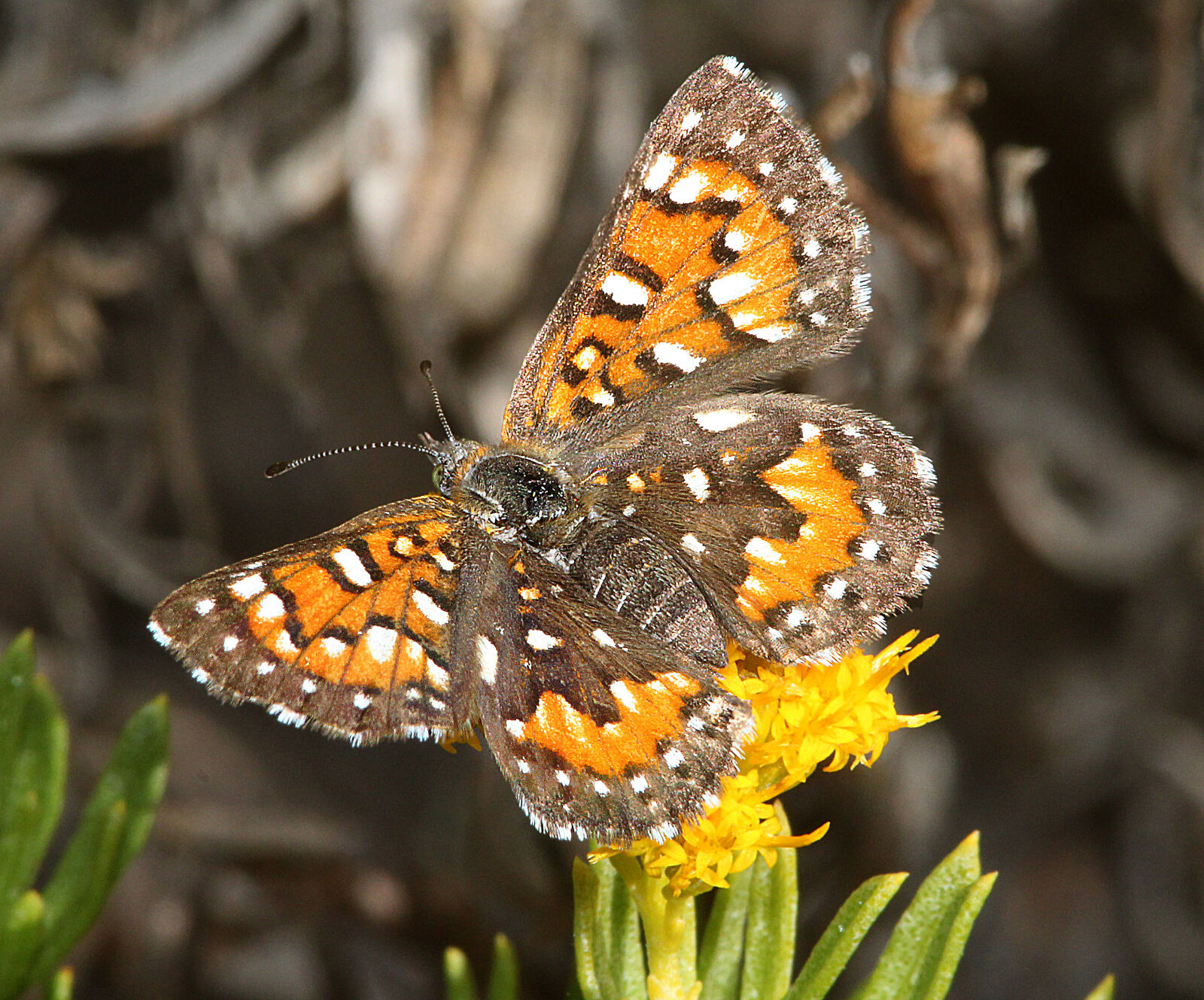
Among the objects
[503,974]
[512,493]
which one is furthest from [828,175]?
[503,974]

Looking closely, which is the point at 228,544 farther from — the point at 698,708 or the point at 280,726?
the point at 698,708

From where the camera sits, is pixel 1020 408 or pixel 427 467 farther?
pixel 427 467

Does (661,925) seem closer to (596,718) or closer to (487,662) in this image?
(596,718)

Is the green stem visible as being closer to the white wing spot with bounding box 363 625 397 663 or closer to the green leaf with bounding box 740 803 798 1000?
the green leaf with bounding box 740 803 798 1000

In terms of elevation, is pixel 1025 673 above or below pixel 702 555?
below

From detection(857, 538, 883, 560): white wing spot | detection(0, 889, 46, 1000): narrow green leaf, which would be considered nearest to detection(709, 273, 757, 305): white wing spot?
detection(857, 538, 883, 560): white wing spot

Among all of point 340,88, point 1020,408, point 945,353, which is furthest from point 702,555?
point 340,88
